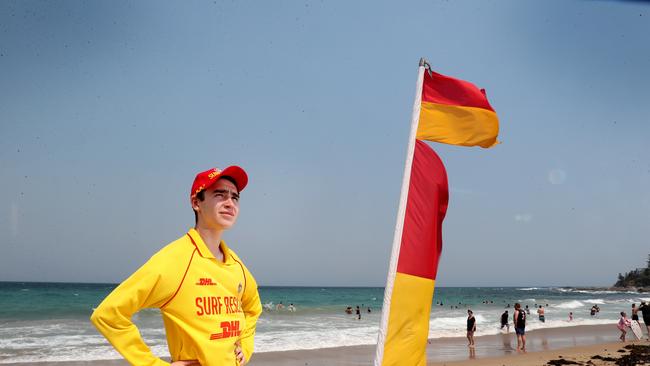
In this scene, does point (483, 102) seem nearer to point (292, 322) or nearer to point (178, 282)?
point (178, 282)

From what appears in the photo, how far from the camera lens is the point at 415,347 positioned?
11.3 feet

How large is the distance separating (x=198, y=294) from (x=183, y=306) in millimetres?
92

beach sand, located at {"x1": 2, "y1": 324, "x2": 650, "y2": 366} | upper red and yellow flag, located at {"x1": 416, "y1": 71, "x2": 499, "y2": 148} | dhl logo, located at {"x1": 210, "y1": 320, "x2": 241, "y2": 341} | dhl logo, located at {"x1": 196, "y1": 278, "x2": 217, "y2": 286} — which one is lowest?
beach sand, located at {"x1": 2, "y1": 324, "x2": 650, "y2": 366}

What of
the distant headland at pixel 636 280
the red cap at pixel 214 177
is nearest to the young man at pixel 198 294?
the red cap at pixel 214 177

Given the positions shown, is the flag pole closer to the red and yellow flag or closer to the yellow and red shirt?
the red and yellow flag

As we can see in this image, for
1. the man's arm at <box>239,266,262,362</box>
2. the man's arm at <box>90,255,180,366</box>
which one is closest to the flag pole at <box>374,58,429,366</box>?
the man's arm at <box>239,266,262,362</box>

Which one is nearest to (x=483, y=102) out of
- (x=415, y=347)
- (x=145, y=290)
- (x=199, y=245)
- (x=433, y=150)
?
(x=433, y=150)

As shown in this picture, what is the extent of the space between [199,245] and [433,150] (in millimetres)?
1894

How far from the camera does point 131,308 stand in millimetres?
2404

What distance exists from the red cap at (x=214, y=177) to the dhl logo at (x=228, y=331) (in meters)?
0.72

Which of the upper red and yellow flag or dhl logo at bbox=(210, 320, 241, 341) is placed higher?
the upper red and yellow flag

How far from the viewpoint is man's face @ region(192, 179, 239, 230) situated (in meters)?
2.77

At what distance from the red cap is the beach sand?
487 inches

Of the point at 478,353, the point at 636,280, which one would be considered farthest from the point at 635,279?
the point at 478,353
